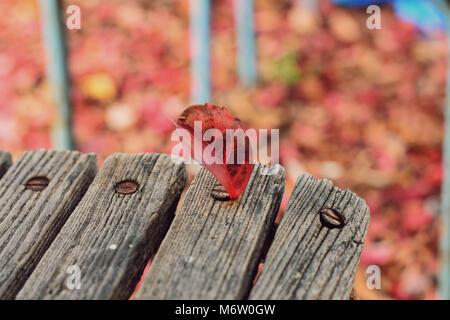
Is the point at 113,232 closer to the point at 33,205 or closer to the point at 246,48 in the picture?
the point at 33,205

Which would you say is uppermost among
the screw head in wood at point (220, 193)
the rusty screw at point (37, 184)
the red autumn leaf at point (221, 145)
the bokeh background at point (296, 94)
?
the red autumn leaf at point (221, 145)

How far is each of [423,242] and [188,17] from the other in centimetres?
363

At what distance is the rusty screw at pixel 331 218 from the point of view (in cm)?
108

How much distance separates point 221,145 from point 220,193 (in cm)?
12

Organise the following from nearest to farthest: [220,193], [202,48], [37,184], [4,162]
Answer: [220,193]
[37,184]
[4,162]
[202,48]

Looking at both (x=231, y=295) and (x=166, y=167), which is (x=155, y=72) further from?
(x=231, y=295)

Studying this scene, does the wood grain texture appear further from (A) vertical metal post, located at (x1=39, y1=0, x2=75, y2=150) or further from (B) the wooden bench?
(A) vertical metal post, located at (x1=39, y1=0, x2=75, y2=150)

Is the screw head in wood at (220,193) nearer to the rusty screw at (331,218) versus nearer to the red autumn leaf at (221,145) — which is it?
the red autumn leaf at (221,145)

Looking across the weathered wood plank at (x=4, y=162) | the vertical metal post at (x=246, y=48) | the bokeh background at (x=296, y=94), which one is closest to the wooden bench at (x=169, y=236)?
the weathered wood plank at (x=4, y=162)

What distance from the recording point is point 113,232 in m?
1.08

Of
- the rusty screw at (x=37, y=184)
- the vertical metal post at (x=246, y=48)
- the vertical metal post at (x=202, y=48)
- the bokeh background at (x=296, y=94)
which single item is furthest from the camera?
the vertical metal post at (x=246, y=48)

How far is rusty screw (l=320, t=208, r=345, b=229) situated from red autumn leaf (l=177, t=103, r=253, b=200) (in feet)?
0.62

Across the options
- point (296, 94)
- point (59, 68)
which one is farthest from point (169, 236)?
point (296, 94)

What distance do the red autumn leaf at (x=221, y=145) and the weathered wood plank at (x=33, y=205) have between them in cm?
37
